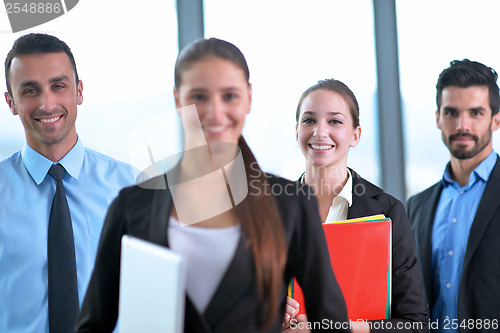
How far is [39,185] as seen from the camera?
1.96 metres

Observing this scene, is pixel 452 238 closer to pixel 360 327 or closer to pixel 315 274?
pixel 360 327

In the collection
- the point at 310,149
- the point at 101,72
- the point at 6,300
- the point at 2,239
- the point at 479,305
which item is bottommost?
the point at 479,305

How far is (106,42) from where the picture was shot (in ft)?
10.6

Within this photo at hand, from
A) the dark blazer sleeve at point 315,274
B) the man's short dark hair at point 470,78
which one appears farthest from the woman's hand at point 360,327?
the man's short dark hair at point 470,78

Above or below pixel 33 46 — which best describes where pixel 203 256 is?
below

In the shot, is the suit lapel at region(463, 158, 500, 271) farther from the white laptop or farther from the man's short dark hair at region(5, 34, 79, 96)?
the man's short dark hair at region(5, 34, 79, 96)

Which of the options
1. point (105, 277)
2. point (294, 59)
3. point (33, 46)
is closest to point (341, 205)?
point (105, 277)

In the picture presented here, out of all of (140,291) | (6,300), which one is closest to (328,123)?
(140,291)

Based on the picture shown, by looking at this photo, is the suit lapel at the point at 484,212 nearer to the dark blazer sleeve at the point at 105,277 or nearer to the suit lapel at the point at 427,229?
the suit lapel at the point at 427,229

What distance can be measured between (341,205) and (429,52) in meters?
2.25

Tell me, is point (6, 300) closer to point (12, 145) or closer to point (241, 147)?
point (241, 147)

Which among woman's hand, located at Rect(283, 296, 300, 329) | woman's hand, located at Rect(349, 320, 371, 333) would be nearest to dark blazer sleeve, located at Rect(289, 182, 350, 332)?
woman's hand, located at Rect(283, 296, 300, 329)

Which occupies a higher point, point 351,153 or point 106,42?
point 106,42

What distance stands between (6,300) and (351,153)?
8.51 ft
